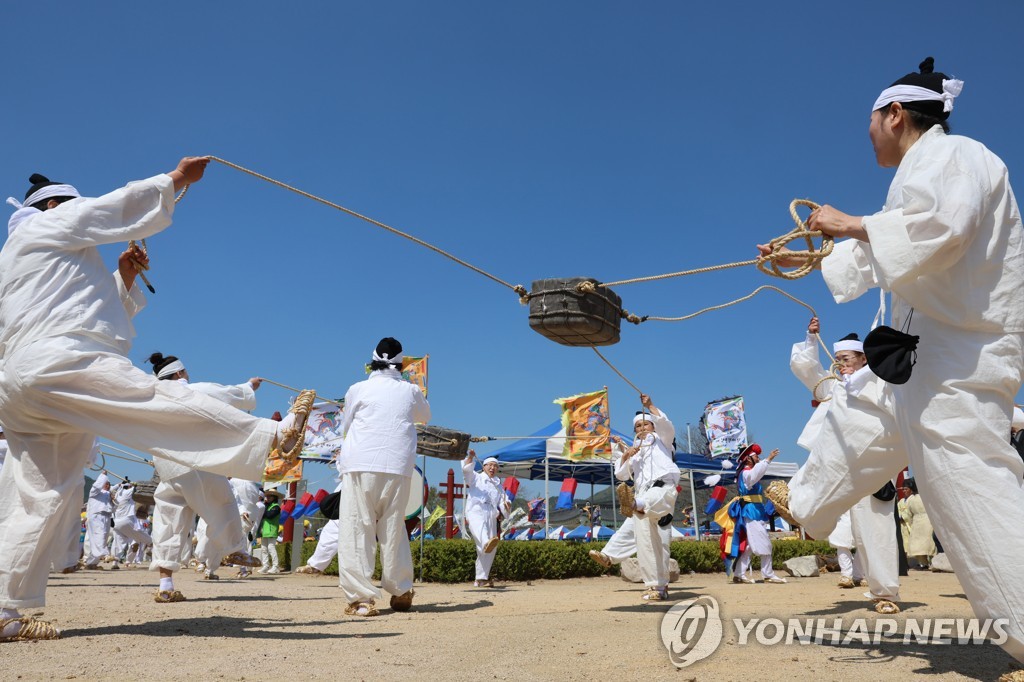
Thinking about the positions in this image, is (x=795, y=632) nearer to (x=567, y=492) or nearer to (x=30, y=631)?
(x=30, y=631)

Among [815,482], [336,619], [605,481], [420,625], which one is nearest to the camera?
[815,482]

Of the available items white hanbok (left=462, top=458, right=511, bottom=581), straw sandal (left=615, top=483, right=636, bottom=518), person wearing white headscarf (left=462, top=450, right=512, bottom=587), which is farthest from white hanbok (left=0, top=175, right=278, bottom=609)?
white hanbok (left=462, top=458, right=511, bottom=581)

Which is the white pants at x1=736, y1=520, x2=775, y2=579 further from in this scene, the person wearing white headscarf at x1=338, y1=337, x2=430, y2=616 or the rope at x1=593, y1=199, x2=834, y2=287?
the rope at x1=593, y1=199, x2=834, y2=287

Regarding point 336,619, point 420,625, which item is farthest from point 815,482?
point 336,619

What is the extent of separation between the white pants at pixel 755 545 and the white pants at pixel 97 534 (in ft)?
42.4

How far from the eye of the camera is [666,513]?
24.9ft

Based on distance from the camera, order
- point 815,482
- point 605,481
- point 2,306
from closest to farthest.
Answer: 1. point 815,482
2. point 2,306
3. point 605,481

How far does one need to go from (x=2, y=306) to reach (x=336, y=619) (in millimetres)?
2948

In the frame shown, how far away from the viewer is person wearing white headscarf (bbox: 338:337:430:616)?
18.6ft

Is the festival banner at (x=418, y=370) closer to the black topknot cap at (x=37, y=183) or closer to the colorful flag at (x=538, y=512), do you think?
the black topknot cap at (x=37, y=183)

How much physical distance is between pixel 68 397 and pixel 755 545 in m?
11.0

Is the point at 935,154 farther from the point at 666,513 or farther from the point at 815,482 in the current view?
the point at 666,513

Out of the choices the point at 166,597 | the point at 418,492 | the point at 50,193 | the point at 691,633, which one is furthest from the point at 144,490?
the point at 691,633

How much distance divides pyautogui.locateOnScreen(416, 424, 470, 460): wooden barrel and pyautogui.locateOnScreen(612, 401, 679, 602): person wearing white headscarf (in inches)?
134
